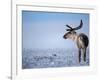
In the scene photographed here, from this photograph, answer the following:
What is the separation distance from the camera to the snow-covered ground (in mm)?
1890

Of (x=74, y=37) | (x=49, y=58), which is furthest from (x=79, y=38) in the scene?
(x=49, y=58)

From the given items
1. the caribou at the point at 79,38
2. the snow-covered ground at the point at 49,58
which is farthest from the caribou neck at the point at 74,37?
the snow-covered ground at the point at 49,58

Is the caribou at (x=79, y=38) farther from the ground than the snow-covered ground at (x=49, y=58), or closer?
farther from the ground

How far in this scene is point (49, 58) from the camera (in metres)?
1.95

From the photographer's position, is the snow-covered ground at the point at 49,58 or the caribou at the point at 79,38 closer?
the snow-covered ground at the point at 49,58

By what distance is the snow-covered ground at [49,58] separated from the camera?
6.20 ft

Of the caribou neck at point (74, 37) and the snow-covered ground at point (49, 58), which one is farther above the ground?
the caribou neck at point (74, 37)

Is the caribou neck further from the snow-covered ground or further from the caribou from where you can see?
the snow-covered ground

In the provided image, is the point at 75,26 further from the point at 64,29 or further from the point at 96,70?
the point at 96,70

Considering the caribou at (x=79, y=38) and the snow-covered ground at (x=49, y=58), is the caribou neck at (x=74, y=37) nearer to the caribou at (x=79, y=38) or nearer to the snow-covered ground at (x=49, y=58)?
the caribou at (x=79, y=38)

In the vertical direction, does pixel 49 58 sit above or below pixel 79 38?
below

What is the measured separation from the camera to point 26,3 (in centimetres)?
189

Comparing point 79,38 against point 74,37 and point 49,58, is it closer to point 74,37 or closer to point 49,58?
point 74,37

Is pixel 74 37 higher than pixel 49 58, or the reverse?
pixel 74 37
